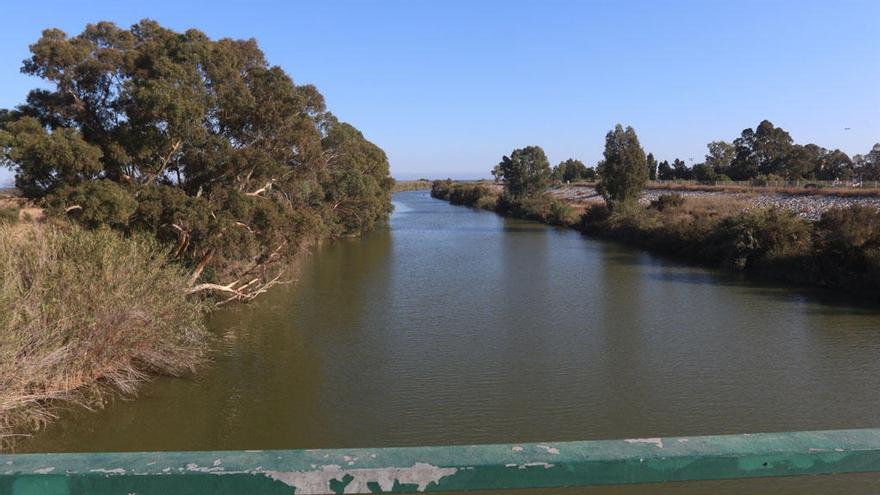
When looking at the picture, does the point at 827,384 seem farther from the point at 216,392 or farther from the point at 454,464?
the point at 454,464

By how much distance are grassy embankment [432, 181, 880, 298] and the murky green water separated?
1593 millimetres

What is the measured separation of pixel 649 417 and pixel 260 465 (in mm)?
9025

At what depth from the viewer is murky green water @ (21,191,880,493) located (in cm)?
885

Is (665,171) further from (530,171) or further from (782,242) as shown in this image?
(782,242)

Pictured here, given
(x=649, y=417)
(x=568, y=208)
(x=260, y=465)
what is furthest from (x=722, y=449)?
(x=568, y=208)

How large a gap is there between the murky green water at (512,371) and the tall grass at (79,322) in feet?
1.40

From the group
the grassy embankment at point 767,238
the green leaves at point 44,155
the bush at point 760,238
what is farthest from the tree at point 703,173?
the green leaves at point 44,155

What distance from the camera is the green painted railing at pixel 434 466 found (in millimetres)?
1283

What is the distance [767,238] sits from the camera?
23000 millimetres

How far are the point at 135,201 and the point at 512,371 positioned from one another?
28.0 feet

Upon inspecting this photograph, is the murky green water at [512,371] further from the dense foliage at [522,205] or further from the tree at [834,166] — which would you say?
the tree at [834,166]

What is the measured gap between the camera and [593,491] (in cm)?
675

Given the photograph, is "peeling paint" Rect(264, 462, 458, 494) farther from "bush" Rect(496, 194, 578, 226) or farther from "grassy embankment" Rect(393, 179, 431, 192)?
"grassy embankment" Rect(393, 179, 431, 192)

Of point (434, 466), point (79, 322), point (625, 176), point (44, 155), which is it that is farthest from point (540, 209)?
point (434, 466)
